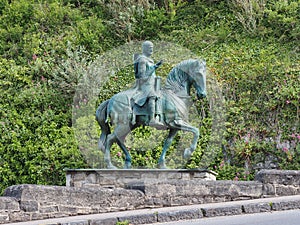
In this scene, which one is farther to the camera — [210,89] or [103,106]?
[210,89]

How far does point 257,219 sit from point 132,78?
857 cm

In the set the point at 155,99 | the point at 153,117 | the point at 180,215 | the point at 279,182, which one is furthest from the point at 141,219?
the point at 155,99

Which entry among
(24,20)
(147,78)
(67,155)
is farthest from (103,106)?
(24,20)

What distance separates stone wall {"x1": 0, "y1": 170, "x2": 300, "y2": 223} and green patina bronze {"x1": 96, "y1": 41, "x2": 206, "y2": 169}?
2.23m

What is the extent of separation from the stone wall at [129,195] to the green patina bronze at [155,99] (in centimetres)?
223

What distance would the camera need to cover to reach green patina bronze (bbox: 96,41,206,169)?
12.2 meters

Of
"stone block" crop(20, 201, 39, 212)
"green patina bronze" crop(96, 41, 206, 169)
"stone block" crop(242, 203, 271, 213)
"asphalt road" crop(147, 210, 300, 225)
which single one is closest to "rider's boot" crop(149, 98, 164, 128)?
"green patina bronze" crop(96, 41, 206, 169)

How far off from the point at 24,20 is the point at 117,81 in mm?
4289

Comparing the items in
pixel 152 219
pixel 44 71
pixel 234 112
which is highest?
pixel 44 71

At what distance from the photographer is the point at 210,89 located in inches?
615

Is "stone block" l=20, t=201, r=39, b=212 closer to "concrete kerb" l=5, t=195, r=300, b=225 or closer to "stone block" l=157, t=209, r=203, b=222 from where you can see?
"concrete kerb" l=5, t=195, r=300, b=225

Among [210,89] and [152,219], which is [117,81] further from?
[152,219]

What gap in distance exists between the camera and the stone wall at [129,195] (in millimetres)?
8727

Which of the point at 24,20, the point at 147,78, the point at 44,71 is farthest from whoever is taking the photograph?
the point at 24,20
